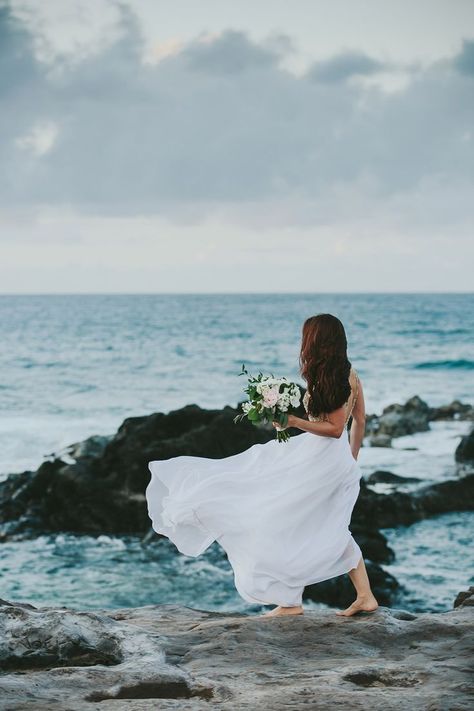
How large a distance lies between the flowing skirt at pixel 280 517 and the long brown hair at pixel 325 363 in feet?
1.05

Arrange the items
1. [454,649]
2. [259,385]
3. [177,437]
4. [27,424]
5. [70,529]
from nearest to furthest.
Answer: [454,649]
[259,385]
[70,529]
[177,437]
[27,424]

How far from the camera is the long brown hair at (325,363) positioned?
18.9 ft

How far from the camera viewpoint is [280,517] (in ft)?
19.6

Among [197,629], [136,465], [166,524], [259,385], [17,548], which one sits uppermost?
[259,385]

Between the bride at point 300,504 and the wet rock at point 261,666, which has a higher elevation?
the bride at point 300,504

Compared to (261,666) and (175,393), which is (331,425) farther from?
(175,393)

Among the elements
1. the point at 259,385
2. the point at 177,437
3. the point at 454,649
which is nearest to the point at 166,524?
the point at 259,385

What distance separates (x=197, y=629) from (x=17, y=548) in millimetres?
10261

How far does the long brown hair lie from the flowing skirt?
0.32 m

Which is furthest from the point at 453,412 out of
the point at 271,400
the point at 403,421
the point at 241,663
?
the point at 241,663

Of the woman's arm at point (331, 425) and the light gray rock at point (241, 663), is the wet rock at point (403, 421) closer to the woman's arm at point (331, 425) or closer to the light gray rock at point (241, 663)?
the woman's arm at point (331, 425)

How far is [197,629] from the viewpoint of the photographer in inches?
215

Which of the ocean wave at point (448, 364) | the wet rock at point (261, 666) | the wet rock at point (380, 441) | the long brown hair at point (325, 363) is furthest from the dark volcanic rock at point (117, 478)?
the ocean wave at point (448, 364)

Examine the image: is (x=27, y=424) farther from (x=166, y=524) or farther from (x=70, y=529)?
(x=166, y=524)
